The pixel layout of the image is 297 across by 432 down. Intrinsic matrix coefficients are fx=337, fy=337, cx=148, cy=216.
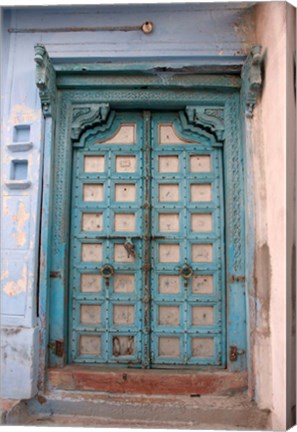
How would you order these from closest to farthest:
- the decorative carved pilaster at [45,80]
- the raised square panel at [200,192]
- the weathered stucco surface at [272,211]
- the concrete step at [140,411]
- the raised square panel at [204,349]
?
the weathered stucco surface at [272,211] → the concrete step at [140,411] → the decorative carved pilaster at [45,80] → the raised square panel at [204,349] → the raised square panel at [200,192]

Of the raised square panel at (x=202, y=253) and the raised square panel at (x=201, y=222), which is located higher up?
the raised square panel at (x=201, y=222)

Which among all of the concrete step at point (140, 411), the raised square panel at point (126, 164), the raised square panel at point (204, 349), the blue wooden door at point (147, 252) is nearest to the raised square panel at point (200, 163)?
the blue wooden door at point (147, 252)

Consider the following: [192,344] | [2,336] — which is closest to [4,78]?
[2,336]

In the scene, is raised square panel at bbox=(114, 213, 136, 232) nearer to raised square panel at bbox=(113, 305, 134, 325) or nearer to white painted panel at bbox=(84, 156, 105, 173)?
white painted panel at bbox=(84, 156, 105, 173)

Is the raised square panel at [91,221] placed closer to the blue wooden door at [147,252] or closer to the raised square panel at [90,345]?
the blue wooden door at [147,252]

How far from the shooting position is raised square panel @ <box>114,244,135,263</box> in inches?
104

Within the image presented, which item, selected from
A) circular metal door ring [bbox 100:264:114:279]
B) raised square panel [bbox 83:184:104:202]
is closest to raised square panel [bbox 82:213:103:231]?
raised square panel [bbox 83:184:104:202]

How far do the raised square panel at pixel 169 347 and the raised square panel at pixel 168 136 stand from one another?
1.56 m

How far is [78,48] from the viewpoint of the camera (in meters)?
2.64

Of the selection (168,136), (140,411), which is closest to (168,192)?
(168,136)

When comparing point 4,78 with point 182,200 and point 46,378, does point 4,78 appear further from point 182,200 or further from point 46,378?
point 46,378

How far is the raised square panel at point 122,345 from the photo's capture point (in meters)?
2.59

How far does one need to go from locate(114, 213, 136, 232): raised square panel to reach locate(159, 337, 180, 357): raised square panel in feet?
2.92

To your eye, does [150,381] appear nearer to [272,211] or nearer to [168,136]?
[272,211]
